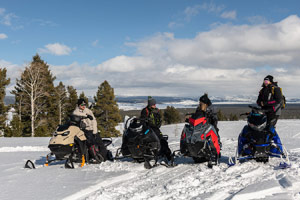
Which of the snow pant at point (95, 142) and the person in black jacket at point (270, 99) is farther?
the snow pant at point (95, 142)

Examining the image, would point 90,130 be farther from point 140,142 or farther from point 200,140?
point 200,140

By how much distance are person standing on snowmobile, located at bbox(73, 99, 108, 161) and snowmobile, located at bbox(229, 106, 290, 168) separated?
3.16m

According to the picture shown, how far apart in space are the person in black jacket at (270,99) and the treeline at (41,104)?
18247 mm

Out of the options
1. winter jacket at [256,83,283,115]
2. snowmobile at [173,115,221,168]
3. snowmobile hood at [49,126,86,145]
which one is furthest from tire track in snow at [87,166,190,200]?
winter jacket at [256,83,283,115]

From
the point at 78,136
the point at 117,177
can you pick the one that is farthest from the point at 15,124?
the point at 117,177

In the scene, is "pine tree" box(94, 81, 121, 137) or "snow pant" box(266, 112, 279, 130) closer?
"snow pant" box(266, 112, 279, 130)

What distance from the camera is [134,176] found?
5.13m

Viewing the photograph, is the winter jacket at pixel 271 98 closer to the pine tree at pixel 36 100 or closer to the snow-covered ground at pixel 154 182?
the snow-covered ground at pixel 154 182

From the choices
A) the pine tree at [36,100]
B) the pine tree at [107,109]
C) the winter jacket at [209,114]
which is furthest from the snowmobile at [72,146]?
the pine tree at [107,109]

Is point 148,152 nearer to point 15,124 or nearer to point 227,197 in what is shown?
point 227,197

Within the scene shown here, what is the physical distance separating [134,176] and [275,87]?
373cm

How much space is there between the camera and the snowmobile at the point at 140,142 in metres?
5.82

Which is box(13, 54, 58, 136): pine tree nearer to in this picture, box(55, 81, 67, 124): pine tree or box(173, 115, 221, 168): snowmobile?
box(55, 81, 67, 124): pine tree

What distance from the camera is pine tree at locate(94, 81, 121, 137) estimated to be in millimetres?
32844
